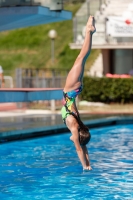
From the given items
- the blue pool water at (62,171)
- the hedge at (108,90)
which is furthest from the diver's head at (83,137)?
the hedge at (108,90)

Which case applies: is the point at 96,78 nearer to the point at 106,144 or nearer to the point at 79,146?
the point at 106,144

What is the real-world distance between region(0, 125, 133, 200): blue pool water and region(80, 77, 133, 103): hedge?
1042cm

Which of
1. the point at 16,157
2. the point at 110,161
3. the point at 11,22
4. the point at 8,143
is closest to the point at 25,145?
the point at 8,143

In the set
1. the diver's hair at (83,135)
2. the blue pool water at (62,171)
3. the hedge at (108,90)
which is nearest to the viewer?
the blue pool water at (62,171)

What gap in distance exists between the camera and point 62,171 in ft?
35.9

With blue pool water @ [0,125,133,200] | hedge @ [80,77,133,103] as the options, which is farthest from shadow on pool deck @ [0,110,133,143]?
hedge @ [80,77,133,103]

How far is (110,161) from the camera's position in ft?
39.9

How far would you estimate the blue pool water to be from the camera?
9047mm

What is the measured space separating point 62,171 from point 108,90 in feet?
52.6

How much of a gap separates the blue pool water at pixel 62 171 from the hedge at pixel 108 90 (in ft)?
34.2

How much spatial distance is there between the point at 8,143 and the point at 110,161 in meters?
3.25

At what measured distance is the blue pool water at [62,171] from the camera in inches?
356

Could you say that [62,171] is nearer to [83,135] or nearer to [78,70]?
[83,135]

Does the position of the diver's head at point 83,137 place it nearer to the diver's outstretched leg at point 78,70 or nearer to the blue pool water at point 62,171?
the blue pool water at point 62,171
